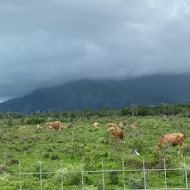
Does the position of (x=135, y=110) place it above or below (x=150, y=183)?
above

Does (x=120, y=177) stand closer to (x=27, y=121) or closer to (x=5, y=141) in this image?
(x=5, y=141)

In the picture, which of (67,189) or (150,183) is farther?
(150,183)

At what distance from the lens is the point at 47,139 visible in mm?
39469

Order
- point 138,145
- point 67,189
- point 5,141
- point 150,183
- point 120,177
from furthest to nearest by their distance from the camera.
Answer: point 5,141 → point 138,145 → point 120,177 → point 150,183 → point 67,189

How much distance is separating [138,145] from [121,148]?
223 centimetres

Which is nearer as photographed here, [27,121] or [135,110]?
[27,121]

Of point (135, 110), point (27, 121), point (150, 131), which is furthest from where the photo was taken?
point (135, 110)

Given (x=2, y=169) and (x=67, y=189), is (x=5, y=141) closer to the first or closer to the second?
(x=2, y=169)

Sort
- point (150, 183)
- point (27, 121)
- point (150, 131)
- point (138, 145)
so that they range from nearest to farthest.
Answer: point (150, 183), point (138, 145), point (150, 131), point (27, 121)

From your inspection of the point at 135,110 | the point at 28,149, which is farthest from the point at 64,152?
the point at 135,110

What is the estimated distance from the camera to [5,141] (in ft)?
124

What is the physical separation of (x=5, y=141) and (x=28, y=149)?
22.0 ft

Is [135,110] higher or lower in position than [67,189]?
higher

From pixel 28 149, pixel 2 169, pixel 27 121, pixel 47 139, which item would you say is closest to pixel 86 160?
pixel 2 169
